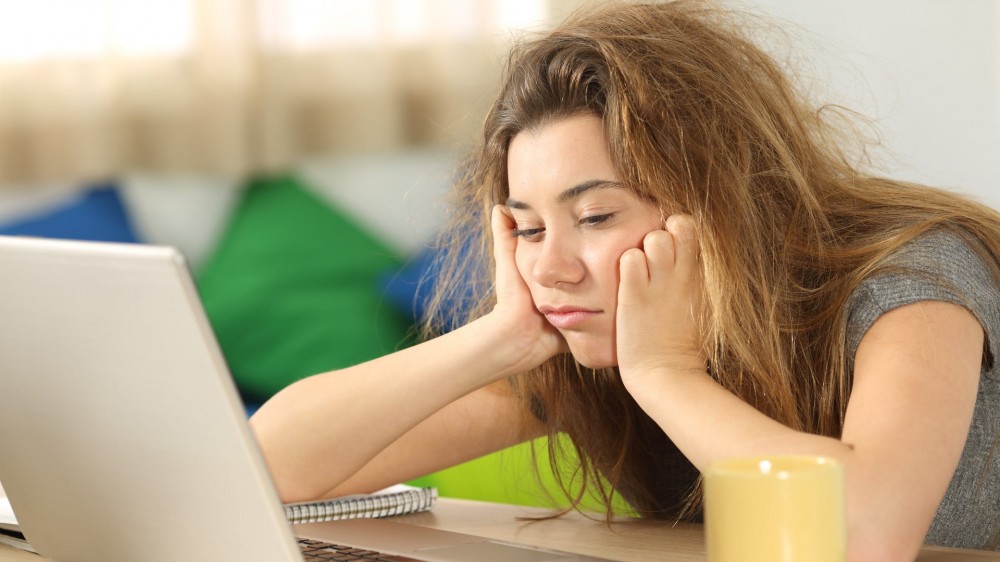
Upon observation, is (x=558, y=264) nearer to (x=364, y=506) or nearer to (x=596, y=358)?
(x=596, y=358)

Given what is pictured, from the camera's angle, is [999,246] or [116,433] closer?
[116,433]

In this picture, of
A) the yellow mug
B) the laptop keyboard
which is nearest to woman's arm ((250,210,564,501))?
the laptop keyboard

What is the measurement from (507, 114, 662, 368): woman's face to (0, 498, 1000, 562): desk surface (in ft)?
0.50

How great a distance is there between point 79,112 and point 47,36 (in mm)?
169

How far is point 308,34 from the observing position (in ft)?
8.81

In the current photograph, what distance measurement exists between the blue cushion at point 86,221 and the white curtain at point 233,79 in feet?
0.16

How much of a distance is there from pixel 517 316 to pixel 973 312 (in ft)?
1.35

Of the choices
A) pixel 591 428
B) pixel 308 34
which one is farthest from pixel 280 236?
pixel 591 428

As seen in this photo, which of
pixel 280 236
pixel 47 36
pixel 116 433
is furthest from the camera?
pixel 280 236

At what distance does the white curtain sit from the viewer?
244 cm

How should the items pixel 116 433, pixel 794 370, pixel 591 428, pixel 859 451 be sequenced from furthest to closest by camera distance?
pixel 591 428
pixel 794 370
pixel 859 451
pixel 116 433

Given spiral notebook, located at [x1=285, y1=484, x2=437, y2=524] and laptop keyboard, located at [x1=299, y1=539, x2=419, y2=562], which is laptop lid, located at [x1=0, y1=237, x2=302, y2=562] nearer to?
laptop keyboard, located at [x1=299, y1=539, x2=419, y2=562]

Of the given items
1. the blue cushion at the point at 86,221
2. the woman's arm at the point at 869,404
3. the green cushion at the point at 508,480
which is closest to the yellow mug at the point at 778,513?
the woman's arm at the point at 869,404

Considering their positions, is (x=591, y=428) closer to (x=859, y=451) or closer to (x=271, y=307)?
(x=859, y=451)
